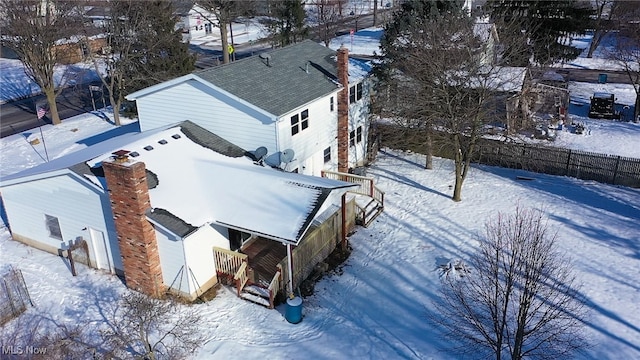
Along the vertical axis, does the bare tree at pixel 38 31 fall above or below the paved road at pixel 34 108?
above

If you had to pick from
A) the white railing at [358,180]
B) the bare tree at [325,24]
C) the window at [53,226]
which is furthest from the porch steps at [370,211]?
the bare tree at [325,24]

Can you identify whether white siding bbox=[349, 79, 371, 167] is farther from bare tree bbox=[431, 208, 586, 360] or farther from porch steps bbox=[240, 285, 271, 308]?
porch steps bbox=[240, 285, 271, 308]

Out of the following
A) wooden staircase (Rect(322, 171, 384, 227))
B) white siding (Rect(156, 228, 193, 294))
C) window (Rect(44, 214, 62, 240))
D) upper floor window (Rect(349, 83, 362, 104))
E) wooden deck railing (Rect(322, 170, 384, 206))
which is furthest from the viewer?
upper floor window (Rect(349, 83, 362, 104))

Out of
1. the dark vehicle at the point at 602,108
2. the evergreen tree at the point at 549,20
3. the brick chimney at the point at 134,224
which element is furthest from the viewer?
the evergreen tree at the point at 549,20

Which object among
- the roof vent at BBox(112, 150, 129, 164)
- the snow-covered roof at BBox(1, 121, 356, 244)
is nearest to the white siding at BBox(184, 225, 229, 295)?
the snow-covered roof at BBox(1, 121, 356, 244)

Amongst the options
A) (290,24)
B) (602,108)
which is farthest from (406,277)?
(290,24)

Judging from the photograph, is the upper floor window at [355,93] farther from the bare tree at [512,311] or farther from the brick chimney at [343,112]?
the bare tree at [512,311]

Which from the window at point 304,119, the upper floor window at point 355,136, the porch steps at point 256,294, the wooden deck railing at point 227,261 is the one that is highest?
the window at point 304,119
